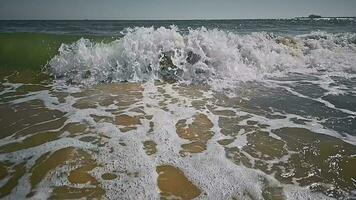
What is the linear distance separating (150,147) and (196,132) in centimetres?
82

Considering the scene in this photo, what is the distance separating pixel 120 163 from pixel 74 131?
4.35 feet

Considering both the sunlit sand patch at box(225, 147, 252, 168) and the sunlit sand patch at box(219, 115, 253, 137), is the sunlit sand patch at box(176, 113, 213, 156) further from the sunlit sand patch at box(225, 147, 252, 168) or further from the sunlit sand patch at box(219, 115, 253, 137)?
the sunlit sand patch at box(225, 147, 252, 168)

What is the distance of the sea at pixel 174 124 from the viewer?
3145 mm

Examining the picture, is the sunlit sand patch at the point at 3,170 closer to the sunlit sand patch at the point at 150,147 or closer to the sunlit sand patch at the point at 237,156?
the sunlit sand patch at the point at 150,147

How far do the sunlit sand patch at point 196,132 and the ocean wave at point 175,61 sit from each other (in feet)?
9.31

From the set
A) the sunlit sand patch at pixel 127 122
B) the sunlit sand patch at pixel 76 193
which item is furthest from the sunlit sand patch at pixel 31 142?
the sunlit sand patch at pixel 76 193

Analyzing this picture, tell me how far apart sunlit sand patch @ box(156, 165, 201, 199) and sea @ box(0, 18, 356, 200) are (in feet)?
Answer: 0.06

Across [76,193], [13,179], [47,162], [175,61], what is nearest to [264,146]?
[76,193]

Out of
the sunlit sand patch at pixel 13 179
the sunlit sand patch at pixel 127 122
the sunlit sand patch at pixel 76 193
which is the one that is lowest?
the sunlit sand patch at pixel 13 179

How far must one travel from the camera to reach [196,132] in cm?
452

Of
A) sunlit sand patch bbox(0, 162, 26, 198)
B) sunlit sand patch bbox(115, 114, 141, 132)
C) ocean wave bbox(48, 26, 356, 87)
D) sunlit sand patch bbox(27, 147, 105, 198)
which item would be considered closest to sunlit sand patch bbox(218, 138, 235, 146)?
sunlit sand patch bbox(115, 114, 141, 132)

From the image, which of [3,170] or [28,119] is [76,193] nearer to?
[3,170]

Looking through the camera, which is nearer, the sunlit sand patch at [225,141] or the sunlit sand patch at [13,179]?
the sunlit sand patch at [13,179]

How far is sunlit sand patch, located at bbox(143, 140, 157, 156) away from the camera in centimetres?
386
